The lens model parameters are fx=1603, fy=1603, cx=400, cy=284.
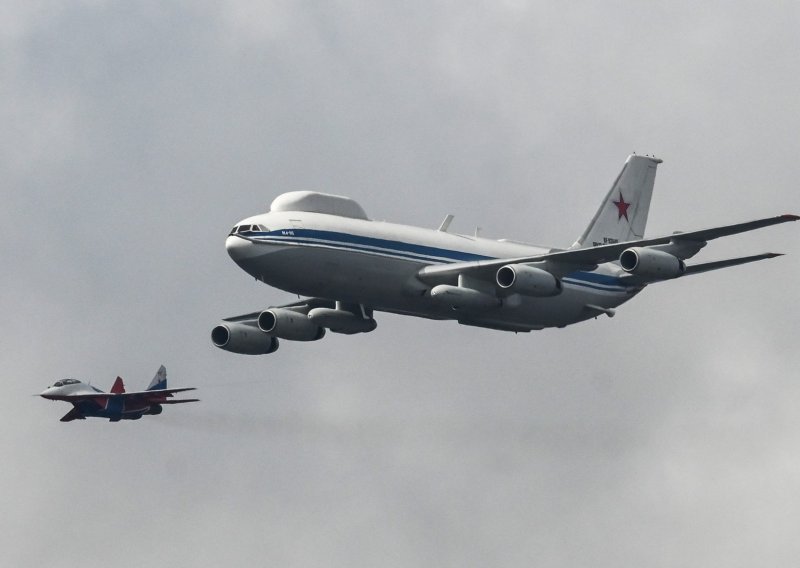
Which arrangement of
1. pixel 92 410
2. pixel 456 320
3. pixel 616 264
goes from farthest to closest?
pixel 92 410 < pixel 616 264 < pixel 456 320

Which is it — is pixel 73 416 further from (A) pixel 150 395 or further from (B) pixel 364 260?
(B) pixel 364 260

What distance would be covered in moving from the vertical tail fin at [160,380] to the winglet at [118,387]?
9.24 ft

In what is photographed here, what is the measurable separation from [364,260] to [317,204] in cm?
386

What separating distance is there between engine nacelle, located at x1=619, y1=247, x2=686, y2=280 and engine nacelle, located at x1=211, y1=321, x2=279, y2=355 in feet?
64.4

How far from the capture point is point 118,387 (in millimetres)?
95562

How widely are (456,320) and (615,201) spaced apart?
48.0ft

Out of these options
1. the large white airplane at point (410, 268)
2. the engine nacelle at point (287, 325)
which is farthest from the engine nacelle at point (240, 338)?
the engine nacelle at point (287, 325)

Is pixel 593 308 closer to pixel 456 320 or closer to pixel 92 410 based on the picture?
pixel 456 320

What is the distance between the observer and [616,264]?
84.3 m

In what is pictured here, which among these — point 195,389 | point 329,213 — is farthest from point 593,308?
point 195,389

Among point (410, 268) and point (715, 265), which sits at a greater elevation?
point (715, 265)

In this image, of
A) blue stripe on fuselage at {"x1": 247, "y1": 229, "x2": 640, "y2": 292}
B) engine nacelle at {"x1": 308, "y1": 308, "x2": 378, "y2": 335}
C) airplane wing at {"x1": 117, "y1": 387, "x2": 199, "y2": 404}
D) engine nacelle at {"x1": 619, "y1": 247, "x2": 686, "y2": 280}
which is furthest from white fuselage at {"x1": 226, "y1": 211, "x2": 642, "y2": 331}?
airplane wing at {"x1": 117, "y1": 387, "x2": 199, "y2": 404}

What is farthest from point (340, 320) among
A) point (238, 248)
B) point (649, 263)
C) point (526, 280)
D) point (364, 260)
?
point (649, 263)

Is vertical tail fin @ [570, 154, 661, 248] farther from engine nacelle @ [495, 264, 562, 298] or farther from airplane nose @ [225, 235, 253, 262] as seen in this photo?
airplane nose @ [225, 235, 253, 262]
